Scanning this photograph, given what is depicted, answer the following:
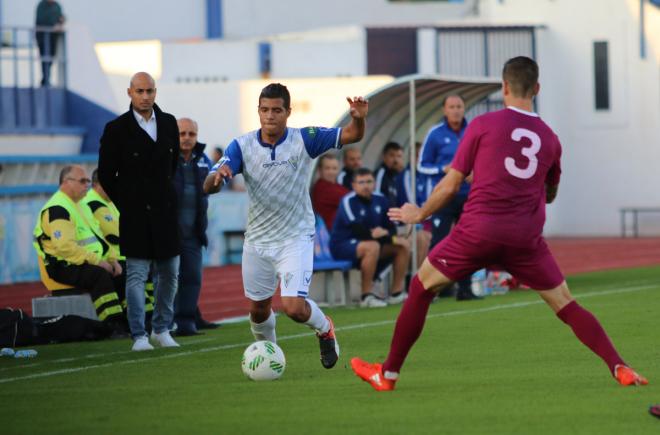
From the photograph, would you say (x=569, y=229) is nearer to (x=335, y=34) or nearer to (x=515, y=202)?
(x=335, y=34)

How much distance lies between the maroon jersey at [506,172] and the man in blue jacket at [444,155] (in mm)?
7934

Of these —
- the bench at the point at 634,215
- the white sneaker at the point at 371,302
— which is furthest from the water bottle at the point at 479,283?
the bench at the point at 634,215

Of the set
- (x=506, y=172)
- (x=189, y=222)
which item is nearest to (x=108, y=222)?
(x=189, y=222)

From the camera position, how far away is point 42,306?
14320 millimetres

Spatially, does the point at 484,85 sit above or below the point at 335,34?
below

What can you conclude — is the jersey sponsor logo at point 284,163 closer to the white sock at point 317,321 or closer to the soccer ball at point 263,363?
the white sock at point 317,321

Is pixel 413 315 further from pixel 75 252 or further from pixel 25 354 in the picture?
pixel 75 252

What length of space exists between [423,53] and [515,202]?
1113 inches

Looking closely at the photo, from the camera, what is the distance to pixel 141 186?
41.0 ft

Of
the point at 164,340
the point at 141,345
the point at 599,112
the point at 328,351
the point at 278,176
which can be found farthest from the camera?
the point at 599,112

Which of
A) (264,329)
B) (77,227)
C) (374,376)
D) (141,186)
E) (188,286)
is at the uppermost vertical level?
(141,186)

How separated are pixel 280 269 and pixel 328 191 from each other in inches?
307

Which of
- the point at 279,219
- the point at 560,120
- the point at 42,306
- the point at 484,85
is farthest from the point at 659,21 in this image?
the point at 279,219

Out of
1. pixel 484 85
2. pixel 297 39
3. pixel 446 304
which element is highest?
pixel 297 39
